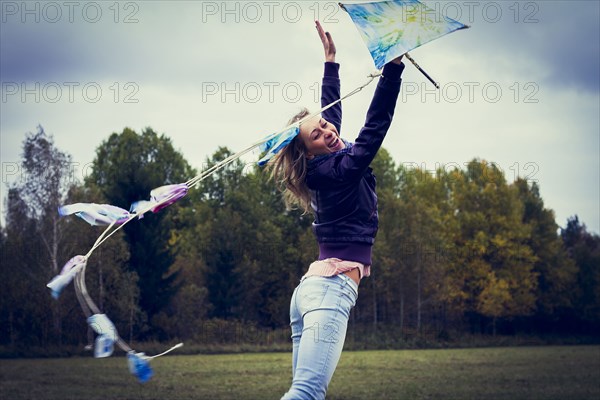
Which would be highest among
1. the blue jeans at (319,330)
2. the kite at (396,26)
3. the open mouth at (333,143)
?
the kite at (396,26)

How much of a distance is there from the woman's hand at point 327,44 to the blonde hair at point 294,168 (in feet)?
2.85

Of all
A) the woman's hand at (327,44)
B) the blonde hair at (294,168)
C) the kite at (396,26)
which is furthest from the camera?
the woman's hand at (327,44)

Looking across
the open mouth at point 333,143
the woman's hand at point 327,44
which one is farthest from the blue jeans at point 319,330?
the woman's hand at point 327,44

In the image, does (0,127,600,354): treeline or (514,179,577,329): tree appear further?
(514,179,577,329): tree

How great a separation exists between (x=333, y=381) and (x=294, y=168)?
1698cm

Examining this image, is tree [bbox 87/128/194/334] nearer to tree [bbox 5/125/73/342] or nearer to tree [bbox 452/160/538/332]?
tree [bbox 5/125/73/342]

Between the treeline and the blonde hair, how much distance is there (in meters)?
32.2

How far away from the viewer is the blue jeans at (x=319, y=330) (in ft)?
15.7

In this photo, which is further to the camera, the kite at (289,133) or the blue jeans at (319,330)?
the kite at (289,133)

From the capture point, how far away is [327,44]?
6.27m

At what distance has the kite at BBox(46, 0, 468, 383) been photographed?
4938 mm

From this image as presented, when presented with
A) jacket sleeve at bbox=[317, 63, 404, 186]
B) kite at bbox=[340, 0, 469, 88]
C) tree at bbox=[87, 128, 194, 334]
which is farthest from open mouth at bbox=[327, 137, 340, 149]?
tree at bbox=[87, 128, 194, 334]

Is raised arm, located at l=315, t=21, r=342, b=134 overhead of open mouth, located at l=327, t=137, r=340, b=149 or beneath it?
overhead

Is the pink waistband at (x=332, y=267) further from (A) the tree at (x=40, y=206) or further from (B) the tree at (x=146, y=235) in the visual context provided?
(B) the tree at (x=146, y=235)
